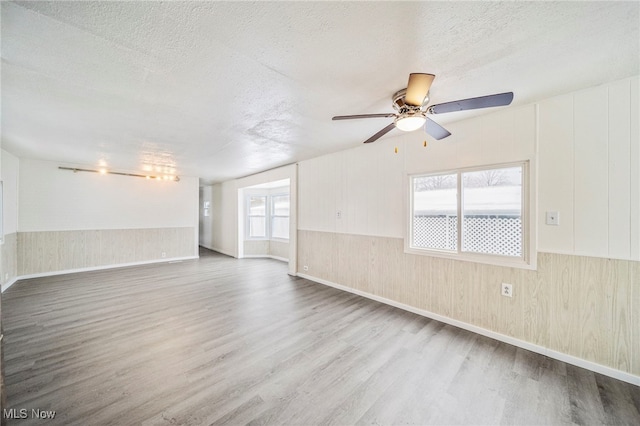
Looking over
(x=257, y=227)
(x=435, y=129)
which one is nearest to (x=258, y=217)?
(x=257, y=227)

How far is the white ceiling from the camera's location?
4.37ft

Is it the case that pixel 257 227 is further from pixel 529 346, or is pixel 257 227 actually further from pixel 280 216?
pixel 529 346

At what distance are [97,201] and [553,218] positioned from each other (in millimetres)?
8339

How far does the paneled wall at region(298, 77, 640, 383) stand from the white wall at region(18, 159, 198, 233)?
20.7ft

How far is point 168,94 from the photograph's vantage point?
221 cm

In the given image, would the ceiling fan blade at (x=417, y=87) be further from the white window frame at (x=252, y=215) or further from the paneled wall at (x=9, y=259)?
the paneled wall at (x=9, y=259)

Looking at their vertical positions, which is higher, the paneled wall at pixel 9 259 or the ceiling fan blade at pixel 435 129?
the ceiling fan blade at pixel 435 129

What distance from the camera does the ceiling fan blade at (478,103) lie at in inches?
66.3

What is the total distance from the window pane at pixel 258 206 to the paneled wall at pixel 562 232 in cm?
498

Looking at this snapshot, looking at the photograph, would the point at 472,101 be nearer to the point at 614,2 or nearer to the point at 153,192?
the point at 614,2

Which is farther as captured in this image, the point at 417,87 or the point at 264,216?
the point at 264,216

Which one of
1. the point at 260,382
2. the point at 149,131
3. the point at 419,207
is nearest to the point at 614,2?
the point at 419,207

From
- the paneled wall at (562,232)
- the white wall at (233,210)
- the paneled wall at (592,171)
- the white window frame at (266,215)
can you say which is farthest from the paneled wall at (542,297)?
the white window frame at (266,215)

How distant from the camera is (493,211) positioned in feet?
8.92
